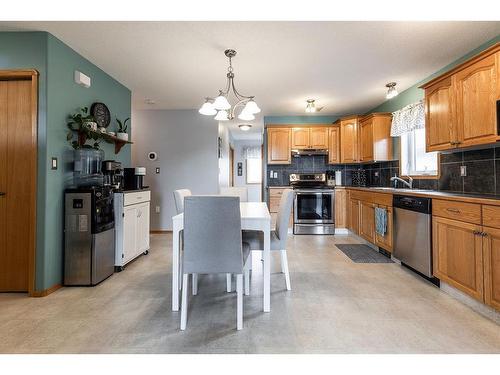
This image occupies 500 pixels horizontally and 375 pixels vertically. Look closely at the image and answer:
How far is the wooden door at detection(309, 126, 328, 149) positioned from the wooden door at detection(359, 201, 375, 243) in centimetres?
153

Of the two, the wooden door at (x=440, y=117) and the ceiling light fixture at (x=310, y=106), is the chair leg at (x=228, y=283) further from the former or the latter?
the ceiling light fixture at (x=310, y=106)

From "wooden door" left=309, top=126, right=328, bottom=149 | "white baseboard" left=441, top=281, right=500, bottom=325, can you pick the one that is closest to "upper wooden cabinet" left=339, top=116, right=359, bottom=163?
"wooden door" left=309, top=126, right=328, bottom=149

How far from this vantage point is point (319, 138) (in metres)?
5.45

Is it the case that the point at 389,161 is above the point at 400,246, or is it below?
above

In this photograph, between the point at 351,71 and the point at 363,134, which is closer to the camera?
the point at 351,71

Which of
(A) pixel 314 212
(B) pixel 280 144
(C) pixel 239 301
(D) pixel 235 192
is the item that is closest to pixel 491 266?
(C) pixel 239 301

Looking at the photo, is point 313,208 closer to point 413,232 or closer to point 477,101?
point 413,232

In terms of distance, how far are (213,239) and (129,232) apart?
1.83 m

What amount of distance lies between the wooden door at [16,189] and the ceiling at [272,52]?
0.70m

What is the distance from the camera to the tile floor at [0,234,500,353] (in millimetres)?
1659

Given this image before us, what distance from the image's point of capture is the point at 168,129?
534 centimetres
